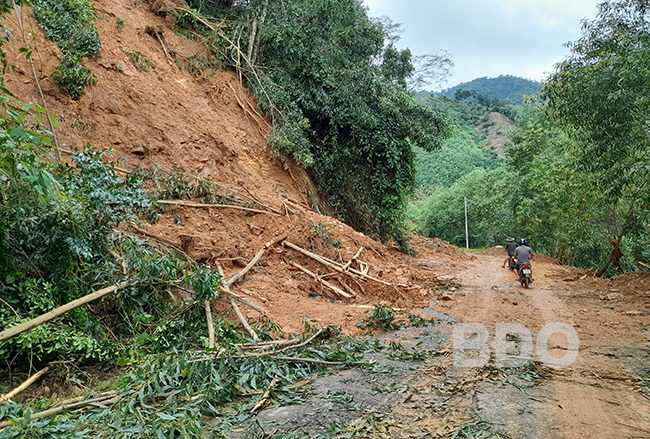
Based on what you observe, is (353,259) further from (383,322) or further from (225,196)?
(225,196)

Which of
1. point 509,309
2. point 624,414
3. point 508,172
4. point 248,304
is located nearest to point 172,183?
point 248,304

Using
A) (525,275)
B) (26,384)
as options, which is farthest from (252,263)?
(525,275)

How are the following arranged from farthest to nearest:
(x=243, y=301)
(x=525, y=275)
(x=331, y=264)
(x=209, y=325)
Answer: (x=525, y=275) < (x=331, y=264) < (x=243, y=301) < (x=209, y=325)

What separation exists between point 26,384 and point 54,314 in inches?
24.2

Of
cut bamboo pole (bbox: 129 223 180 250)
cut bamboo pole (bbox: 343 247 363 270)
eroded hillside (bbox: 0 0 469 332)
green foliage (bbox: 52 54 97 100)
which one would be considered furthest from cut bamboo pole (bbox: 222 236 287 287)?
green foliage (bbox: 52 54 97 100)

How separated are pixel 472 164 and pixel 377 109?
43086 mm

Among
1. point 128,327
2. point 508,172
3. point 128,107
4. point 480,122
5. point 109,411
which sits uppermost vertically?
Result: point 480,122

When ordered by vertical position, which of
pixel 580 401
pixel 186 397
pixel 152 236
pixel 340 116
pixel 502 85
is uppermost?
pixel 502 85

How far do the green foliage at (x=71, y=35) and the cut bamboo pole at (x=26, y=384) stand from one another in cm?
652

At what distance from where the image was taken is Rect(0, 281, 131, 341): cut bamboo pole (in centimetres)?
329

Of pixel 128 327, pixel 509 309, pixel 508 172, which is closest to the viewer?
pixel 128 327

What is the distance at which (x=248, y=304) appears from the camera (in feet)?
19.5

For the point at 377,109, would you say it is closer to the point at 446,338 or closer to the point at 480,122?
the point at 446,338

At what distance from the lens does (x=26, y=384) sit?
3.39 meters
